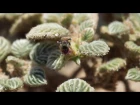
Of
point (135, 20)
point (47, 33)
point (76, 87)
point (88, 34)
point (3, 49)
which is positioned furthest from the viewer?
point (135, 20)

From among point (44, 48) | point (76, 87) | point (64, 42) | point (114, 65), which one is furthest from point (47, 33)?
point (114, 65)

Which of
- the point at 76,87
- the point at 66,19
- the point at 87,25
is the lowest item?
the point at 76,87

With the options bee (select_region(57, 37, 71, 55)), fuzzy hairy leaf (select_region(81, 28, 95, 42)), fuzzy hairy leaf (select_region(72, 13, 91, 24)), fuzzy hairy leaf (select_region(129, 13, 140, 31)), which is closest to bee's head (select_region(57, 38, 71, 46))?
bee (select_region(57, 37, 71, 55))

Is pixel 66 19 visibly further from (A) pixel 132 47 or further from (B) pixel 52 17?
(A) pixel 132 47

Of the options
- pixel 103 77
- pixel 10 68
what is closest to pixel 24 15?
pixel 10 68

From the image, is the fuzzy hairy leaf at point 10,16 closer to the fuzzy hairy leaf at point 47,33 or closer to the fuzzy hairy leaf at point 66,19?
the fuzzy hairy leaf at point 66,19

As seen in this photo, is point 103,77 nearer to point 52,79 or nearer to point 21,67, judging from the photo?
point 52,79
